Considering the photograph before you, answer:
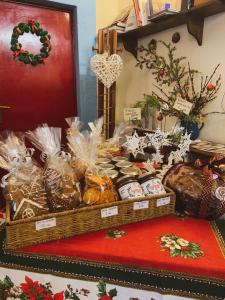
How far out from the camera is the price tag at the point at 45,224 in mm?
808

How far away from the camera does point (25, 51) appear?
2201mm

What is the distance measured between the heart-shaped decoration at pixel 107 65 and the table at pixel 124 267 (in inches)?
58.8

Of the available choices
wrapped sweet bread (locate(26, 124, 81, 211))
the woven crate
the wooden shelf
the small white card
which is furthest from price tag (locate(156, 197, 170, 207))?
the wooden shelf

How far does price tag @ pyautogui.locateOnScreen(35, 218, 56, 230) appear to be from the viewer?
81 centimetres

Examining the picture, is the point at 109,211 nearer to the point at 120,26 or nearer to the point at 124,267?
the point at 124,267

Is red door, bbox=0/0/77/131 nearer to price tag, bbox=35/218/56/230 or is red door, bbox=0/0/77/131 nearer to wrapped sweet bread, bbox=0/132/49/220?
wrapped sweet bread, bbox=0/132/49/220

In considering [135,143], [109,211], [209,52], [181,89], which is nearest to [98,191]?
[109,211]

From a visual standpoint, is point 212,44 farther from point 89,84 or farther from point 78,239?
point 78,239

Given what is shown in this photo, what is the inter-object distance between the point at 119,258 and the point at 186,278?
20 centimetres

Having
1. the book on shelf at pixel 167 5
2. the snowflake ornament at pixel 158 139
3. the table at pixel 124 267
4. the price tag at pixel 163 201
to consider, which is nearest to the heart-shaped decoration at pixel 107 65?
the book on shelf at pixel 167 5

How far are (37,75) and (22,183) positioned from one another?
5.44ft

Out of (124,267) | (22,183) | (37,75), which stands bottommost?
(124,267)

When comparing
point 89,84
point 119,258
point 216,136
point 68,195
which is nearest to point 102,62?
point 89,84

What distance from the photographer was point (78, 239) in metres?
0.86
